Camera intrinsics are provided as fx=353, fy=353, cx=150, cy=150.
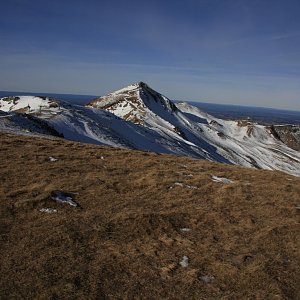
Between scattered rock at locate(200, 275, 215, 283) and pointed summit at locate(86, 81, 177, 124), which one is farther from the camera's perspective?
pointed summit at locate(86, 81, 177, 124)

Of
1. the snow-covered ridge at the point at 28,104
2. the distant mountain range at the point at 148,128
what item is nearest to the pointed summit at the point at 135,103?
the distant mountain range at the point at 148,128

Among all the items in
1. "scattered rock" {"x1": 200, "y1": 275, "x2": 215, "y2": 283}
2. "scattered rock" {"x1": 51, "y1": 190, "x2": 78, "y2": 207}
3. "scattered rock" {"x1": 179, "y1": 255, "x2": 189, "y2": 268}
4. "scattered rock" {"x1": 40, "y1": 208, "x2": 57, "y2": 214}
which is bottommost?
"scattered rock" {"x1": 200, "y1": 275, "x2": 215, "y2": 283}

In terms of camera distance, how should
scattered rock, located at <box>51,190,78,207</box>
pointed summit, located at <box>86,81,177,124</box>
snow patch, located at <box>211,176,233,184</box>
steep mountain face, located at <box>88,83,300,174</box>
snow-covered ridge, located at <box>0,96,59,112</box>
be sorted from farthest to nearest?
pointed summit, located at <box>86,81,177,124</box> < steep mountain face, located at <box>88,83,300,174</box> < snow-covered ridge, located at <box>0,96,59,112</box> < snow patch, located at <box>211,176,233,184</box> < scattered rock, located at <box>51,190,78,207</box>

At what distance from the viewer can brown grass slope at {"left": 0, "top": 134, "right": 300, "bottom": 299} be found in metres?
11.0

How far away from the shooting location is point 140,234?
1456 cm

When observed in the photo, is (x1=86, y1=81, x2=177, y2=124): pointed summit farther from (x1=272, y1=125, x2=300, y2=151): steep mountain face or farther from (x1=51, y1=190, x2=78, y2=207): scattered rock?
(x1=51, y1=190, x2=78, y2=207): scattered rock

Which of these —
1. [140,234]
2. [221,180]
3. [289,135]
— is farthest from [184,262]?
[289,135]

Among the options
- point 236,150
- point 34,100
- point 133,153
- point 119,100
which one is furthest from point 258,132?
point 133,153

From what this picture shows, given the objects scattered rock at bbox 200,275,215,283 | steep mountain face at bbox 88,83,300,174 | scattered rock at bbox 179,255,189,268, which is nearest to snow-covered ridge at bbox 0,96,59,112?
steep mountain face at bbox 88,83,300,174

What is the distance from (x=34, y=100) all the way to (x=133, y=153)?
57536 millimetres

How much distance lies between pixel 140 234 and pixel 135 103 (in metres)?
113

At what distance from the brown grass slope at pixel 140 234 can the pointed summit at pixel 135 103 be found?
8334cm

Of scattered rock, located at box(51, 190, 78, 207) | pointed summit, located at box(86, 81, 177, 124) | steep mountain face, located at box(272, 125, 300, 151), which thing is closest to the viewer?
scattered rock, located at box(51, 190, 78, 207)

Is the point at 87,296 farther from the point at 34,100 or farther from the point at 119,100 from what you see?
the point at 119,100
